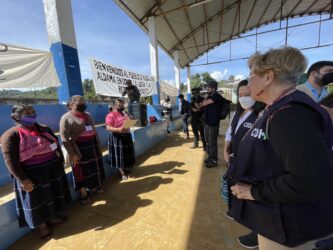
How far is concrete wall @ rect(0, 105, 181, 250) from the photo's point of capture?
1.80 metres

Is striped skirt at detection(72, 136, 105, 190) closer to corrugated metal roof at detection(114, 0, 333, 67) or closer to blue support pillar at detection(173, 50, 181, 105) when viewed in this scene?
corrugated metal roof at detection(114, 0, 333, 67)

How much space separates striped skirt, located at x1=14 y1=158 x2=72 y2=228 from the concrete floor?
267 mm

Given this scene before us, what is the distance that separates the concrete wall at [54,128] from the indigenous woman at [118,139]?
0.28 metres

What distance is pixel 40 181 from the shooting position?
1838mm

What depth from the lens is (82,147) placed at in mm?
2436

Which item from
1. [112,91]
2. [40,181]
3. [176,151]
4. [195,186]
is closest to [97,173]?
[40,181]

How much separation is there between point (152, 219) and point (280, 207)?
1.73 m

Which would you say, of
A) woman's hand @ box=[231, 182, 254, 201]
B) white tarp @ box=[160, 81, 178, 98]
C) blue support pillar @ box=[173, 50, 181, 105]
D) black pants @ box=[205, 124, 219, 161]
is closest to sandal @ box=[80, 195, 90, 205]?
black pants @ box=[205, 124, 219, 161]

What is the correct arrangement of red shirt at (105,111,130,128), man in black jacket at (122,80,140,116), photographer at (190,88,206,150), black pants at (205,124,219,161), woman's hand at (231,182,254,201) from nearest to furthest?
woman's hand at (231,182,254,201) < red shirt at (105,111,130,128) < black pants at (205,124,219,161) < photographer at (190,88,206,150) < man in black jacket at (122,80,140,116)

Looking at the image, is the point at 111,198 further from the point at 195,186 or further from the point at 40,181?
the point at 195,186

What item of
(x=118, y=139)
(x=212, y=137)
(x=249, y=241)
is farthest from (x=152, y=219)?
(x=212, y=137)

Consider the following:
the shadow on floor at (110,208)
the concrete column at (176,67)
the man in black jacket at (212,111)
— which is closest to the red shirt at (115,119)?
the shadow on floor at (110,208)

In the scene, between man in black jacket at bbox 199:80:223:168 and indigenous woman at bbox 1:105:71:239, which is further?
man in black jacket at bbox 199:80:223:168

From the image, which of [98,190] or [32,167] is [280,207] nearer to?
[32,167]
